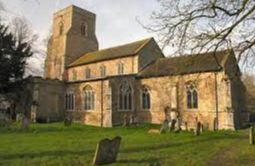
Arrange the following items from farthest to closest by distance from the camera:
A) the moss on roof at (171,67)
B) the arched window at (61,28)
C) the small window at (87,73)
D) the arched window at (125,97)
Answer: the arched window at (61,28) → the small window at (87,73) → the arched window at (125,97) → the moss on roof at (171,67)

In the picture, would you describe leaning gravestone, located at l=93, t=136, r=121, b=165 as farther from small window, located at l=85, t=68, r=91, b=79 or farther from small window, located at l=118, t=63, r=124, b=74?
small window, located at l=85, t=68, r=91, b=79

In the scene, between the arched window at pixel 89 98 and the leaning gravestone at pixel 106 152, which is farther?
the arched window at pixel 89 98

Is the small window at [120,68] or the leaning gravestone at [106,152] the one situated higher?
the small window at [120,68]

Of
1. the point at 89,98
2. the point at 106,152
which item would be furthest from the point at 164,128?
the point at 89,98

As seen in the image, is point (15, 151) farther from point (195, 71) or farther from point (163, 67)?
point (163, 67)

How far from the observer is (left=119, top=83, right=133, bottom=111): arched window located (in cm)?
3444

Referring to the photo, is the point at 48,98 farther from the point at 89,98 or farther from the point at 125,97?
the point at 125,97

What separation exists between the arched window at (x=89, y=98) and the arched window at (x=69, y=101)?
2.61 m

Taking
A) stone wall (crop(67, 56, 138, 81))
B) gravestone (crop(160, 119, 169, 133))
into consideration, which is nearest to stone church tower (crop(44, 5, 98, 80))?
stone wall (crop(67, 56, 138, 81))

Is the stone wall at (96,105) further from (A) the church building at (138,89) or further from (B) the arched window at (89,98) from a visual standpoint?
(B) the arched window at (89,98)

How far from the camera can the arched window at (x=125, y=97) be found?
34.4 meters

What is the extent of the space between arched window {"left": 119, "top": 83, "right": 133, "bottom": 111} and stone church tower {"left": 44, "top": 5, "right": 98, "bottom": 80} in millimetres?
15576

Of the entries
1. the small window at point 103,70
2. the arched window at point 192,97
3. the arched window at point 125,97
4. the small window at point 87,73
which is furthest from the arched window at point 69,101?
the arched window at point 192,97

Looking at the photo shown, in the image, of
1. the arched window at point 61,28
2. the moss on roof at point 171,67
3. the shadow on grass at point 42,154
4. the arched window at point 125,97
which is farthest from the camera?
the arched window at point 61,28
